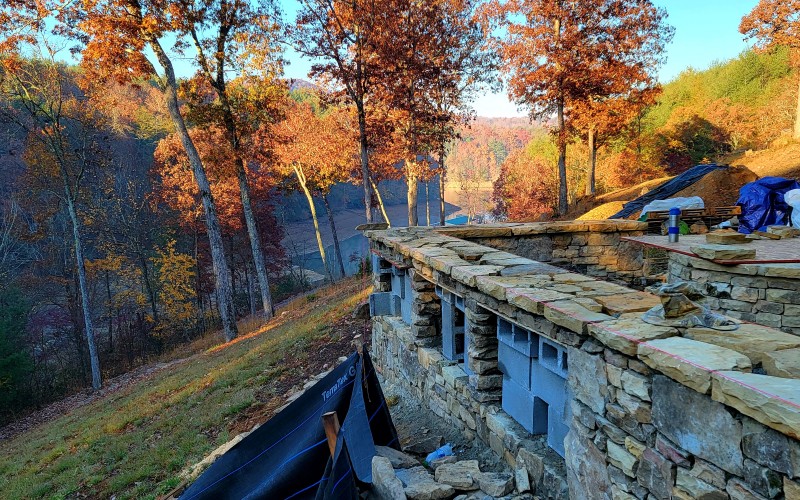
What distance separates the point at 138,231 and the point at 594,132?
24.3 meters

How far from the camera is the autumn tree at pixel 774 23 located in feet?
58.2

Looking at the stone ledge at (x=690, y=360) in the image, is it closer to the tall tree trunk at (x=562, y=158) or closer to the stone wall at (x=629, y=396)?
the stone wall at (x=629, y=396)

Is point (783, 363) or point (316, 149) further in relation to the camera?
point (316, 149)

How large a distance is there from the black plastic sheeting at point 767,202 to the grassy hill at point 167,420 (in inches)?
324

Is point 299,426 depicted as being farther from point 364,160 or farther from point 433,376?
point 364,160

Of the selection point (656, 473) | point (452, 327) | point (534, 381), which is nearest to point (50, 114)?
point (452, 327)

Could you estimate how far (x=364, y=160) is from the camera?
1602cm

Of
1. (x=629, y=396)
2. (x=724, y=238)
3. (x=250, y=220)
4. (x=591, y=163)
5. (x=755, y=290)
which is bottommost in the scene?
(x=755, y=290)

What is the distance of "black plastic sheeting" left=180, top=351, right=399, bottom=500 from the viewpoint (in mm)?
3658

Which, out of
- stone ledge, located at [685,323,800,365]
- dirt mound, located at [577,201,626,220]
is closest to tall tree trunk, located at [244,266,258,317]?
dirt mound, located at [577,201,626,220]

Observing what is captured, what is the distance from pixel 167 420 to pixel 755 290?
997 centimetres

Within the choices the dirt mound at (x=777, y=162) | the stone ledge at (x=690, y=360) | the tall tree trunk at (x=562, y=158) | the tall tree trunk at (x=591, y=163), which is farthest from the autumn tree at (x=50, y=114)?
the dirt mound at (x=777, y=162)

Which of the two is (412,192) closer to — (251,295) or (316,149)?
(316,149)

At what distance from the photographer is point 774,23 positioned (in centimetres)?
1822
